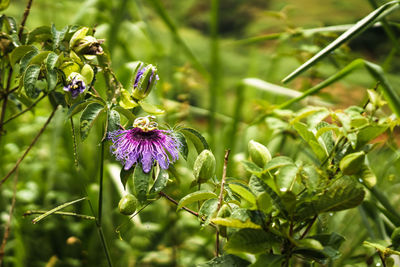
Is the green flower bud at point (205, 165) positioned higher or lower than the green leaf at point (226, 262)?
higher

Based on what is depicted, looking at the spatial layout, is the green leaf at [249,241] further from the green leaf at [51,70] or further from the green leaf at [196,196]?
the green leaf at [51,70]

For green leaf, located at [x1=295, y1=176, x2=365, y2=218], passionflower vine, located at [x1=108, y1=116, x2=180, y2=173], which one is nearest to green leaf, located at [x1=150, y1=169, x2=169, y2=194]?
passionflower vine, located at [x1=108, y1=116, x2=180, y2=173]

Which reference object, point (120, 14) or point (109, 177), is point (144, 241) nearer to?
point (109, 177)

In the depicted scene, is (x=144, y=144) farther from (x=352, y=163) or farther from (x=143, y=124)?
(x=352, y=163)

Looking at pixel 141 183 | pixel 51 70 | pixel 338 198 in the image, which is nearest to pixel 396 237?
pixel 338 198

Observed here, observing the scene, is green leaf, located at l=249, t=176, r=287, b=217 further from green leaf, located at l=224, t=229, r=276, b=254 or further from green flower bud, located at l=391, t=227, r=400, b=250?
green flower bud, located at l=391, t=227, r=400, b=250

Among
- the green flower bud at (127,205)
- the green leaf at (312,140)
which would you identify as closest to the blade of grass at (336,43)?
the green leaf at (312,140)
